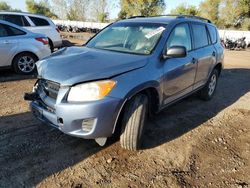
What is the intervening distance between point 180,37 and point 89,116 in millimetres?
2272

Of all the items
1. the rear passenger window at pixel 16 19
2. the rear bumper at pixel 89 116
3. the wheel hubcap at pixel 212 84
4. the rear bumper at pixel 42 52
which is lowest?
the wheel hubcap at pixel 212 84

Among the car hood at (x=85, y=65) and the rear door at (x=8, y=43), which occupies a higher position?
the car hood at (x=85, y=65)

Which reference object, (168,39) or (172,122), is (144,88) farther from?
(172,122)

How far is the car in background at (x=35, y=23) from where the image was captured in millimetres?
9328

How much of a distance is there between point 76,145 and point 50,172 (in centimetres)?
68

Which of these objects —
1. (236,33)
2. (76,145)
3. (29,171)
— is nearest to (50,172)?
(29,171)

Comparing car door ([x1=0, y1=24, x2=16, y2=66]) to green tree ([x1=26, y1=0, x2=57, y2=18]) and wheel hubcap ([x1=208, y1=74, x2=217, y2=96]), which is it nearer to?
wheel hubcap ([x1=208, y1=74, x2=217, y2=96])

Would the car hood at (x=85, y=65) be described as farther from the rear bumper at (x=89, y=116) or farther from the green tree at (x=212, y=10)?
the green tree at (x=212, y=10)

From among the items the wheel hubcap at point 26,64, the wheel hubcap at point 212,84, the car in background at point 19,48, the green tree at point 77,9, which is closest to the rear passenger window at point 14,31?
the car in background at point 19,48

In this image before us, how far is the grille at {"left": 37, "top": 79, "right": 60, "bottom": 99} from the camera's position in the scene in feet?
11.0

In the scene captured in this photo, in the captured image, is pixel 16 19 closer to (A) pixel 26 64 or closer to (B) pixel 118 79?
(A) pixel 26 64

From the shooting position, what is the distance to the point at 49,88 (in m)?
3.47

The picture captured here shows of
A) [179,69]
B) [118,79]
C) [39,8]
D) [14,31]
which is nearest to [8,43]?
[14,31]

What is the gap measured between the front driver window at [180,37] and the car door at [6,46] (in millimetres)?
4597
